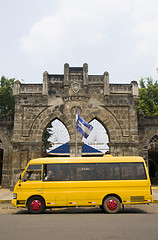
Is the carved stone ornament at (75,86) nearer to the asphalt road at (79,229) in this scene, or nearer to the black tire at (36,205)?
the black tire at (36,205)

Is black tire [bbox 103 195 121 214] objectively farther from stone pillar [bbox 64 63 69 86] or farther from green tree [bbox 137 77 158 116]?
green tree [bbox 137 77 158 116]

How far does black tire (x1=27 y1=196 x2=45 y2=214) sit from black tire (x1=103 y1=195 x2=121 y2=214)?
236 cm

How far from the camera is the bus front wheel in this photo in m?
9.12

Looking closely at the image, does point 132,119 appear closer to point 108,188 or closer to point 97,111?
point 97,111

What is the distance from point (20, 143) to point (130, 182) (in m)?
8.89

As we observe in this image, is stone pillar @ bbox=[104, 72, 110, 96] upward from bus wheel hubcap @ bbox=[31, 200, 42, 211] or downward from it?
upward

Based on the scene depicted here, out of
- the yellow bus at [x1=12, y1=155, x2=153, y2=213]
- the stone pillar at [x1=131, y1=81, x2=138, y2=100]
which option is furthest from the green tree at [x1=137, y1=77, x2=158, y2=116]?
the yellow bus at [x1=12, y1=155, x2=153, y2=213]

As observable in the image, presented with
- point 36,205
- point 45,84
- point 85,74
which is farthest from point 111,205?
point 45,84

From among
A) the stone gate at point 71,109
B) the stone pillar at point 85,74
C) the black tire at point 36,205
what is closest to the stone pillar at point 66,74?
the stone gate at point 71,109

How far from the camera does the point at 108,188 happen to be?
9.36 metres

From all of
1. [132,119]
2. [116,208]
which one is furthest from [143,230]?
[132,119]

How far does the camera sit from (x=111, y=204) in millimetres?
9180

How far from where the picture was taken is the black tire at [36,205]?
912 cm

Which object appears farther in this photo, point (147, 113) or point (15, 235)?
point (147, 113)
